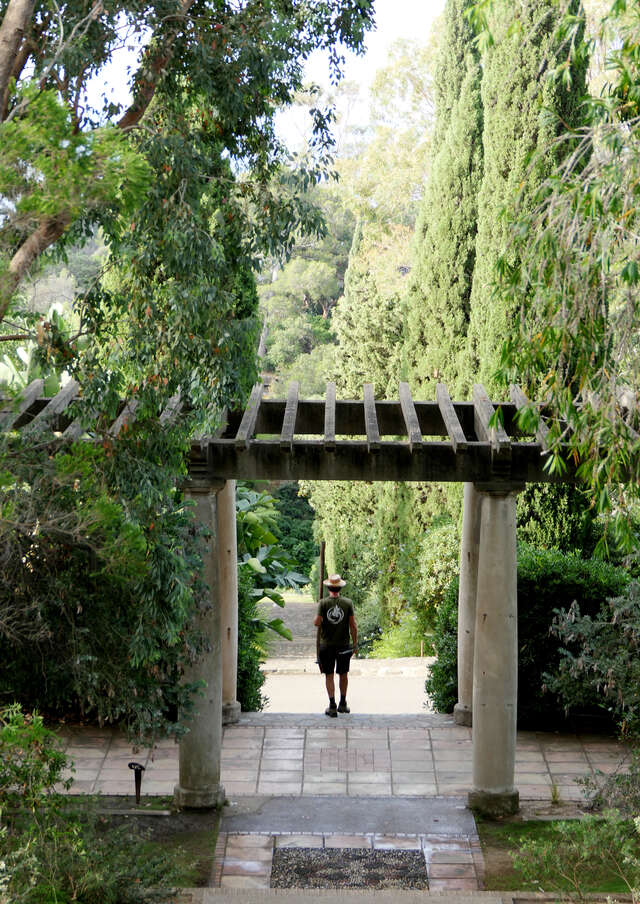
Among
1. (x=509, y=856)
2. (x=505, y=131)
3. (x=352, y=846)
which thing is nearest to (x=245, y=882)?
(x=352, y=846)

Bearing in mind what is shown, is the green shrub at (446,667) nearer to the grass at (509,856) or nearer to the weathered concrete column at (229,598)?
the weathered concrete column at (229,598)

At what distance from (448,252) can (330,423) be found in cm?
907

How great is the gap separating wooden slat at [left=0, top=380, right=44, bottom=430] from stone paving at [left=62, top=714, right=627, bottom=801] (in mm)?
3148

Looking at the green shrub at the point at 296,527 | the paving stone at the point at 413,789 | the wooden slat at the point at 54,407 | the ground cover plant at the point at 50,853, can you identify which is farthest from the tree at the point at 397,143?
the ground cover plant at the point at 50,853

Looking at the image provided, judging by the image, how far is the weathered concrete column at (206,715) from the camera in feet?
26.9

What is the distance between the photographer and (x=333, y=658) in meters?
10.5

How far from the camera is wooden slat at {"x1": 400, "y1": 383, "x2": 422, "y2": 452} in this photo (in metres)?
7.74

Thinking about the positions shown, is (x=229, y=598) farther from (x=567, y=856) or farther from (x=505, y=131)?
(x=505, y=131)

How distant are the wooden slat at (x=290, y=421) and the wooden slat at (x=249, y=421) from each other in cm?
24

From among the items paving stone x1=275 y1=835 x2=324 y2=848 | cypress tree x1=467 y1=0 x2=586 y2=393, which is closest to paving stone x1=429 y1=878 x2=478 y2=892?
paving stone x1=275 y1=835 x2=324 y2=848

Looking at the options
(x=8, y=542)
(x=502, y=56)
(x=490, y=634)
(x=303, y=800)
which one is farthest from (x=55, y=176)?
(x=502, y=56)

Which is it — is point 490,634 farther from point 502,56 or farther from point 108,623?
point 502,56

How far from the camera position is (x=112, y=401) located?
6.27m

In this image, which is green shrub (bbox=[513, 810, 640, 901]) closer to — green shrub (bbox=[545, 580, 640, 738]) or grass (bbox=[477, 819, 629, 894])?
grass (bbox=[477, 819, 629, 894])
